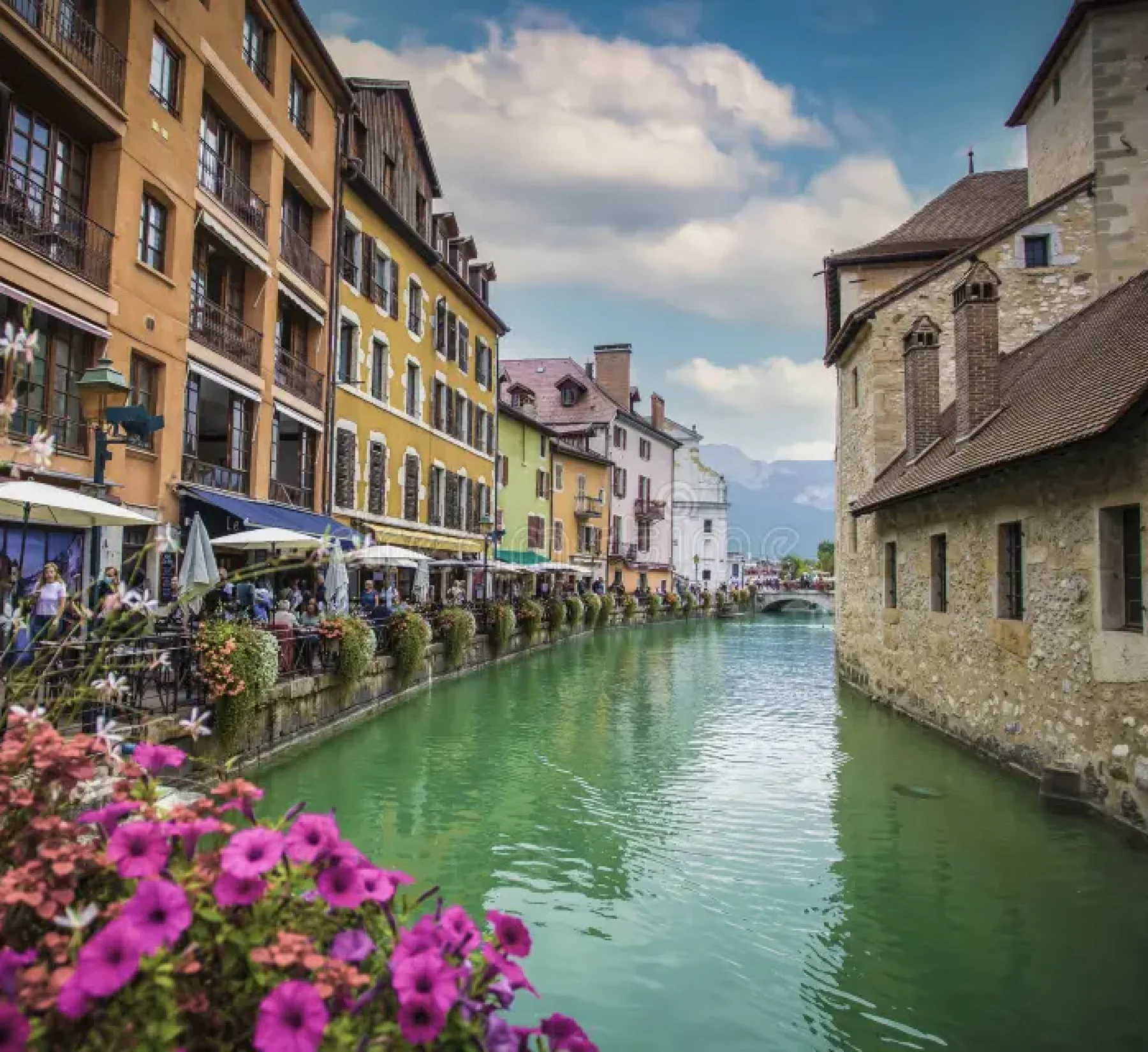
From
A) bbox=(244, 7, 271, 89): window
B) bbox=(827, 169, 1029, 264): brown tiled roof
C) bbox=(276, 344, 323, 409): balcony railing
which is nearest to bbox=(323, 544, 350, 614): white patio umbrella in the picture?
bbox=(276, 344, 323, 409): balcony railing

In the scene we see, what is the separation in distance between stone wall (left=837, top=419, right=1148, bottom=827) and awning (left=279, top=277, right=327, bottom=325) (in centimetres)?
1342

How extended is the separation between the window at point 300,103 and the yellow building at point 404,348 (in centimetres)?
153

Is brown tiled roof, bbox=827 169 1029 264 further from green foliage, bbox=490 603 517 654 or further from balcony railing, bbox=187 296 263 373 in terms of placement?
balcony railing, bbox=187 296 263 373

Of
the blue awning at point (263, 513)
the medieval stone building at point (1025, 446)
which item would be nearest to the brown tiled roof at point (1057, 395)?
the medieval stone building at point (1025, 446)

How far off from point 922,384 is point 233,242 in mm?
13201

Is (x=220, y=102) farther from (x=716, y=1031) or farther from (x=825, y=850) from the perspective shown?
(x=716, y=1031)

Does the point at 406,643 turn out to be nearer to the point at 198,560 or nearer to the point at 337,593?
the point at 337,593

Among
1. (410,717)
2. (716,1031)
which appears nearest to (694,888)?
(716,1031)

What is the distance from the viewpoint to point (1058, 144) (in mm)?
18750

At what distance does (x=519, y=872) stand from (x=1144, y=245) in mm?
16508

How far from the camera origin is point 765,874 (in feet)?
24.9

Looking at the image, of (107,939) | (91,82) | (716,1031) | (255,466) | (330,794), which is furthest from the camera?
(255,466)

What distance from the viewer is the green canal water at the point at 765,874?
5188mm

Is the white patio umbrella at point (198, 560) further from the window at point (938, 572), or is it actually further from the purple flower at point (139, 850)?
the window at point (938, 572)
